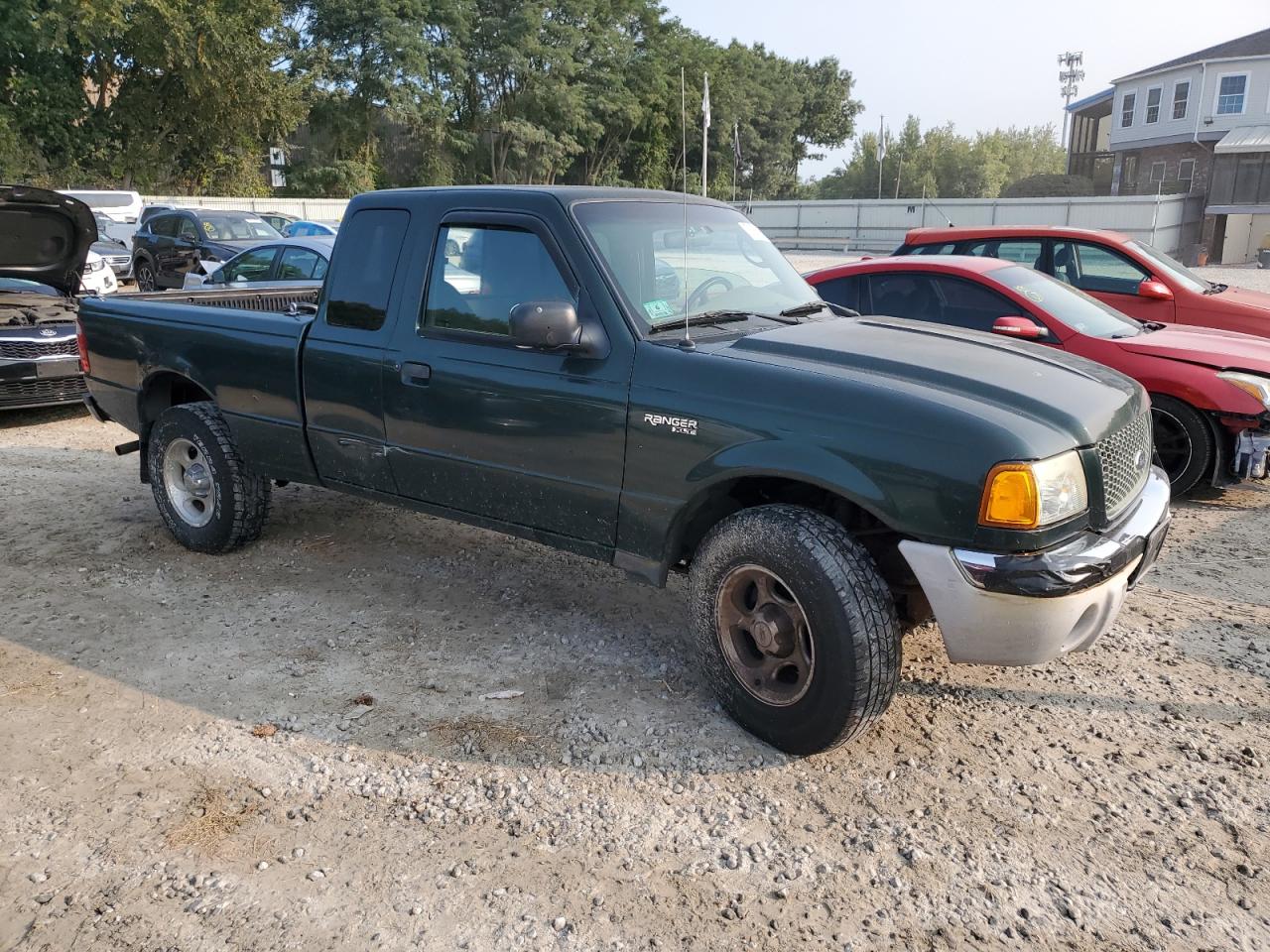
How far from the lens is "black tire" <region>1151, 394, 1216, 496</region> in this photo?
6.24 metres

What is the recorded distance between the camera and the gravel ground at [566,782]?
9.04ft

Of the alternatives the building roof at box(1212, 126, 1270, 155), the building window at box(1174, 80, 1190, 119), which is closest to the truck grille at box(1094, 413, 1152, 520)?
the building roof at box(1212, 126, 1270, 155)

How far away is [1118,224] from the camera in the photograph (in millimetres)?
30688

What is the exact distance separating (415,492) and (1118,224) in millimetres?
31919

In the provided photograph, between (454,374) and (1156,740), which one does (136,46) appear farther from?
(1156,740)

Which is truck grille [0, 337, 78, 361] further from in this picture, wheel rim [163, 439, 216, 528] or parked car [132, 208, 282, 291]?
parked car [132, 208, 282, 291]

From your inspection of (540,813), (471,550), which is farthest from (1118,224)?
(540,813)

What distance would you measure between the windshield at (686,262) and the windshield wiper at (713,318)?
0.02 metres

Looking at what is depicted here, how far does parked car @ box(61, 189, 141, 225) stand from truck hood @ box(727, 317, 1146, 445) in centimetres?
2855

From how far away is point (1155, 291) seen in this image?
770 cm

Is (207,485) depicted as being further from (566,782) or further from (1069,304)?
(1069,304)

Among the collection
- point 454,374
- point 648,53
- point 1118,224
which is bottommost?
point 454,374

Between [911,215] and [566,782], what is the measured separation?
115 ft

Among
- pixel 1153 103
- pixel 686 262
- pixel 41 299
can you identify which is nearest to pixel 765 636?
pixel 686 262
